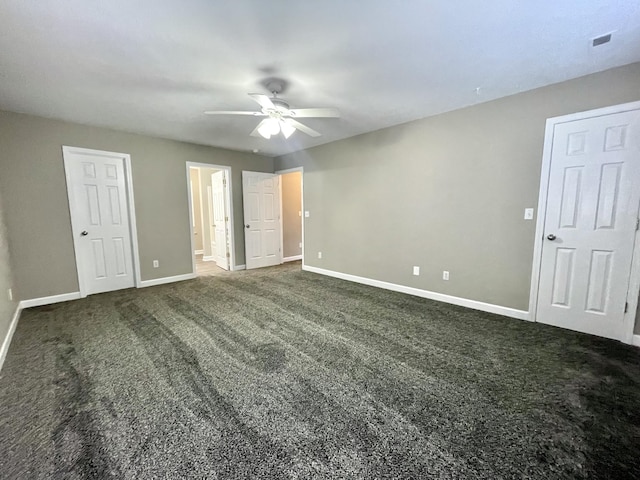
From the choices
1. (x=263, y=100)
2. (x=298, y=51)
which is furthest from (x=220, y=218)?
(x=298, y=51)

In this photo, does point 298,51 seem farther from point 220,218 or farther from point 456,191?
point 220,218

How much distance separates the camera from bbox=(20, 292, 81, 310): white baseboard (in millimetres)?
3402

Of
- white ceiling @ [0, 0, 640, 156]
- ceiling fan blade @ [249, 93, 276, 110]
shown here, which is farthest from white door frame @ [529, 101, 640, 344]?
ceiling fan blade @ [249, 93, 276, 110]

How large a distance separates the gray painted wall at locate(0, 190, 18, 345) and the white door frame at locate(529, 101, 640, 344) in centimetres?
520

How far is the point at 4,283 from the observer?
270 centimetres

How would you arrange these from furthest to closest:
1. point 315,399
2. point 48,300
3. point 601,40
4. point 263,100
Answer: point 48,300
point 263,100
point 601,40
point 315,399

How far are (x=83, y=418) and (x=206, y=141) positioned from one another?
4.15 m

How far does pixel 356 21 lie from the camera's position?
173 cm

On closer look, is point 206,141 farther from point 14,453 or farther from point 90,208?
point 14,453

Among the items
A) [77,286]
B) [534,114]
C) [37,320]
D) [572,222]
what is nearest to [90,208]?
[77,286]

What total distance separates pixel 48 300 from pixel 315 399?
4059 mm

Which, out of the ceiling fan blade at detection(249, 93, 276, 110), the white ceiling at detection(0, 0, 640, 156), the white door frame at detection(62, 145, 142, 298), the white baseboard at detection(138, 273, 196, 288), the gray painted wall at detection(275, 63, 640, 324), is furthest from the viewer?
the white baseboard at detection(138, 273, 196, 288)

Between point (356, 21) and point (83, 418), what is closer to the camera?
point (83, 418)

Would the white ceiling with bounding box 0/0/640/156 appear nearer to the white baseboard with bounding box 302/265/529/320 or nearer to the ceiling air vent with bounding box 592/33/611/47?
the ceiling air vent with bounding box 592/33/611/47
